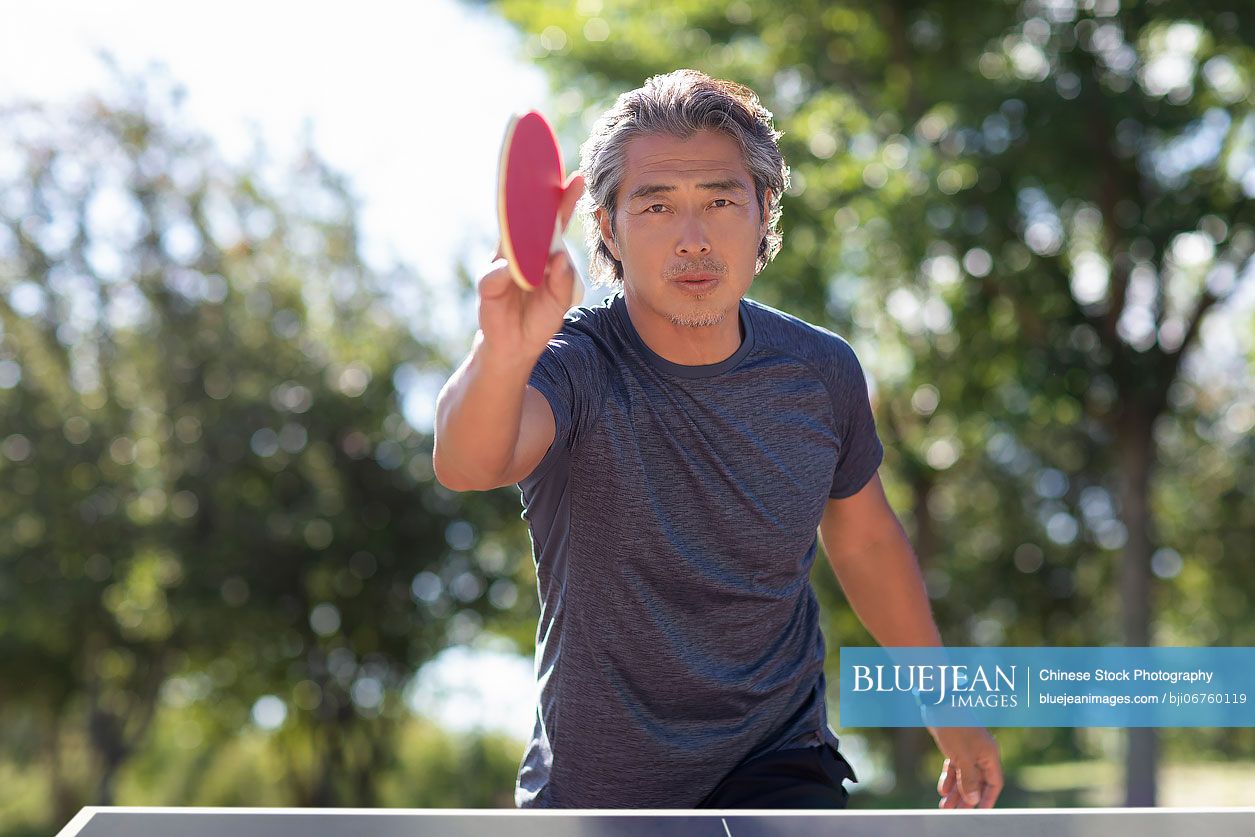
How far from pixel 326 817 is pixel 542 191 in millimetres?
1131

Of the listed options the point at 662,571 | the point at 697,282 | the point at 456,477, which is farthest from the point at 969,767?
the point at 456,477

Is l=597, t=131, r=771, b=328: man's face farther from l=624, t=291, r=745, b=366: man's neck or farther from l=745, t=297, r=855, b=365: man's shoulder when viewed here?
l=745, t=297, r=855, b=365: man's shoulder

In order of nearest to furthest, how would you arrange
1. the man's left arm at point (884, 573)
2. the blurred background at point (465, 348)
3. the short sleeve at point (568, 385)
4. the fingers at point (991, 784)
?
the short sleeve at point (568, 385)
the fingers at point (991, 784)
the man's left arm at point (884, 573)
the blurred background at point (465, 348)

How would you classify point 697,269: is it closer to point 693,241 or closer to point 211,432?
point 693,241

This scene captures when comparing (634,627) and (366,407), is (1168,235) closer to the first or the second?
(366,407)

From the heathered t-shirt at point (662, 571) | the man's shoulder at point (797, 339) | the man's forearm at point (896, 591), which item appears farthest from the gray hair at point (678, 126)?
the man's forearm at point (896, 591)

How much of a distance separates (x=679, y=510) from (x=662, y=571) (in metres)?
0.13

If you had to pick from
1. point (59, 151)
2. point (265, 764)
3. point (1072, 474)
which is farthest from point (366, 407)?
point (1072, 474)

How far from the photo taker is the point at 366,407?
14352 millimetres

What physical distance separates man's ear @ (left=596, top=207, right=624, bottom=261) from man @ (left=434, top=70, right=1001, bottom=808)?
0.07m

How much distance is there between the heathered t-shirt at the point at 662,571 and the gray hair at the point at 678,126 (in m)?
0.35

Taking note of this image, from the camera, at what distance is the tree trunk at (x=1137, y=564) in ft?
40.5

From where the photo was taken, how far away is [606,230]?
9.69 feet

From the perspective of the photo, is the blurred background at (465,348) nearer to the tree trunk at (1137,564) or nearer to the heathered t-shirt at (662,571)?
the tree trunk at (1137,564)
